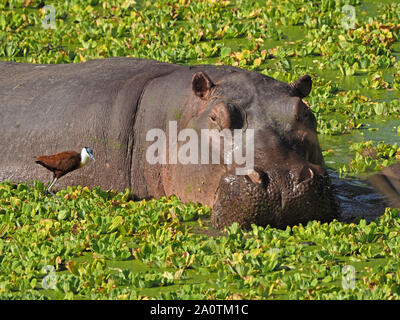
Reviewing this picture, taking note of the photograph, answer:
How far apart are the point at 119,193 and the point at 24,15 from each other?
6047mm

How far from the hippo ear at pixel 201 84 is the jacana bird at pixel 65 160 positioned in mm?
954

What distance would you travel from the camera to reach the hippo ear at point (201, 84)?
738 cm

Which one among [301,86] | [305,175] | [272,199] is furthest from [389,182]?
[272,199]

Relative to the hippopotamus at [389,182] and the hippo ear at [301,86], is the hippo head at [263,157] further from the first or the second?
the hippopotamus at [389,182]

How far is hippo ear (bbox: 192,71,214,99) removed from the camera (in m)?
7.38

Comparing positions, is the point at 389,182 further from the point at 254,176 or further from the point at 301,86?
the point at 254,176

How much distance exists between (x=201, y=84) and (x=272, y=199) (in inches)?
49.1

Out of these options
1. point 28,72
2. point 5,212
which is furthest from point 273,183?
point 28,72

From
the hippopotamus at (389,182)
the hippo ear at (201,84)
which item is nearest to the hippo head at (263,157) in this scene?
the hippo ear at (201,84)

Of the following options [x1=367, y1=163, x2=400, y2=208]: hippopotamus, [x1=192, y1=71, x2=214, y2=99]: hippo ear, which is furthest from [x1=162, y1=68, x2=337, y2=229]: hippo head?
[x1=367, y1=163, x2=400, y2=208]: hippopotamus

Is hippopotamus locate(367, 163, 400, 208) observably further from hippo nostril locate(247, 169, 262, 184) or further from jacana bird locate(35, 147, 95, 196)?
jacana bird locate(35, 147, 95, 196)

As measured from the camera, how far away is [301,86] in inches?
296

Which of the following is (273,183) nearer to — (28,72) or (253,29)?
(28,72)

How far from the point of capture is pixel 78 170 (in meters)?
8.15
